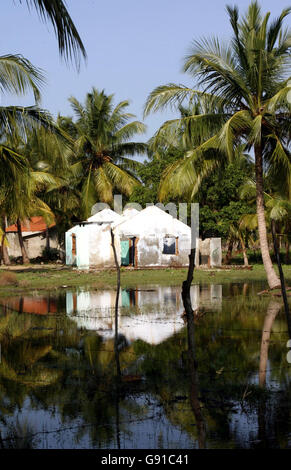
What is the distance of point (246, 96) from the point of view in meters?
16.4

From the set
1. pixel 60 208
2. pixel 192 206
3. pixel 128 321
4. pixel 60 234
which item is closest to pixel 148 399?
pixel 128 321

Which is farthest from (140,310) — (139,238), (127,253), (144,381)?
(127,253)

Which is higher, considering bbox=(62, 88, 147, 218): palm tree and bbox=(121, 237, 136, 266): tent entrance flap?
bbox=(62, 88, 147, 218): palm tree

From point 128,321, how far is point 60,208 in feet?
84.0

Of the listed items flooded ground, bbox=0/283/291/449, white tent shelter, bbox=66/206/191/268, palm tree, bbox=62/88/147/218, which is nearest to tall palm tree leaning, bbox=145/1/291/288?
flooded ground, bbox=0/283/291/449

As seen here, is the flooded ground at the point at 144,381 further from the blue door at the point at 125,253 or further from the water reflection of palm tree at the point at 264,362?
the blue door at the point at 125,253

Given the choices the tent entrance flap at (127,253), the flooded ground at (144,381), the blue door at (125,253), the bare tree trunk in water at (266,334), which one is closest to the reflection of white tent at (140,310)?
the flooded ground at (144,381)

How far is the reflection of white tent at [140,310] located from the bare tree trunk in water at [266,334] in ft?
4.75

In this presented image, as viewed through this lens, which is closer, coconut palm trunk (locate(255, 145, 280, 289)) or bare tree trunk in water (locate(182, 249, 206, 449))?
bare tree trunk in water (locate(182, 249, 206, 449))

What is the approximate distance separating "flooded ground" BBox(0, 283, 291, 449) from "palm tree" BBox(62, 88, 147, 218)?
74.6ft

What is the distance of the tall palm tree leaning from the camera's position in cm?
1609

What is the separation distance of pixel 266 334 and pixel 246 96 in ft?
24.5

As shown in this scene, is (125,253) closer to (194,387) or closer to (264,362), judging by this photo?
(264,362)

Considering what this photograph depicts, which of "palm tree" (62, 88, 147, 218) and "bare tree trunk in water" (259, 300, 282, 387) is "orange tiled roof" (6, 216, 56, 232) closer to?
"palm tree" (62, 88, 147, 218)
